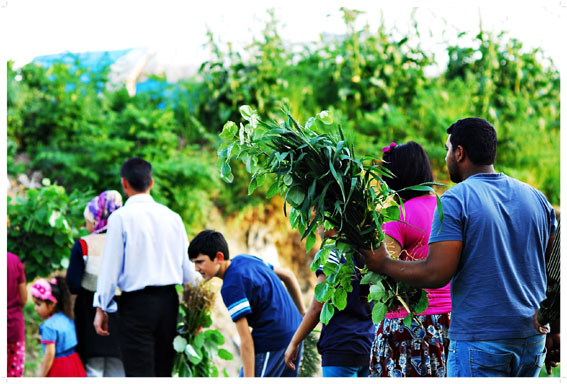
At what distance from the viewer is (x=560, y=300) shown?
8.52 feet

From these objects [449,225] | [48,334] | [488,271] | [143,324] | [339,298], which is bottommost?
[48,334]

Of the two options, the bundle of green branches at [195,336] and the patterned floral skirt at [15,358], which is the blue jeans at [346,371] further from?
the patterned floral skirt at [15,358]

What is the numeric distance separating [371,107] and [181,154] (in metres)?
2.69

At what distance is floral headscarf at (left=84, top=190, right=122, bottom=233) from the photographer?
5098mm

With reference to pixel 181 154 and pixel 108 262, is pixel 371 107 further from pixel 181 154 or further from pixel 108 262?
pixel 108 262

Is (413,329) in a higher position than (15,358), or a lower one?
higher

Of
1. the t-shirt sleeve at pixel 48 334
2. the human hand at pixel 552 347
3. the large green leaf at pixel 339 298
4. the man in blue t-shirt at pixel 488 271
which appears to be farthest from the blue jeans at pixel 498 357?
the t-shirt sleeve at pixel 48 334

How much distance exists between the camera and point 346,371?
3.61 metres

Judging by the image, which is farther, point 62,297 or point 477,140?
point 62,297

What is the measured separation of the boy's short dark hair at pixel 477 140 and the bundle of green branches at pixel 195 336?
2.70 m

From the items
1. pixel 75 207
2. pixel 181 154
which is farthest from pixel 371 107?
pixel 75 207

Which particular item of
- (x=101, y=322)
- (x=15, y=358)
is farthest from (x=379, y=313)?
(x=15, y=358)

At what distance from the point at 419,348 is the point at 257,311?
4.48 ft

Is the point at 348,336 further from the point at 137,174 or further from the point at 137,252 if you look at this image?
the point at 137,174
